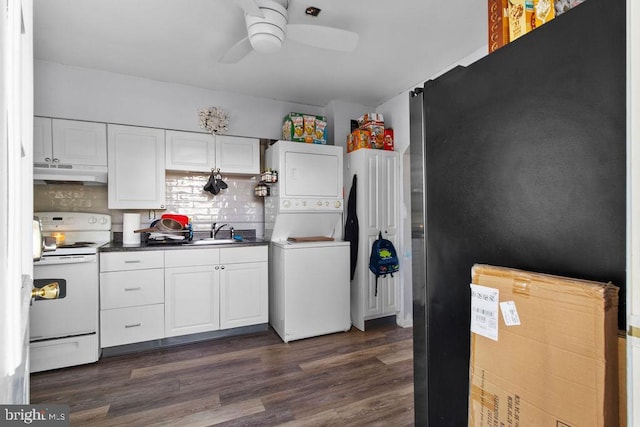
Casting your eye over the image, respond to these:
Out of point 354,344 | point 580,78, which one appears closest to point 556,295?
point 580,78

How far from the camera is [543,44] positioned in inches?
27.5

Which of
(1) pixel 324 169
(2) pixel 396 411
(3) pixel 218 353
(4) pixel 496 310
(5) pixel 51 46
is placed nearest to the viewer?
(4) pixel 496 310

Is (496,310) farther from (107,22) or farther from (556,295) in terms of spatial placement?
(107,22)

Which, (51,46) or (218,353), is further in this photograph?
(218,353)

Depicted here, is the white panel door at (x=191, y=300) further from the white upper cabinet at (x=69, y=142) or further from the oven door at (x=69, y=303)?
the white upper cabinet at (x=69, y=142)

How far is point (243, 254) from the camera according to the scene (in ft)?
10.2

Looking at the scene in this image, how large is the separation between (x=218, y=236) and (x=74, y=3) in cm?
221

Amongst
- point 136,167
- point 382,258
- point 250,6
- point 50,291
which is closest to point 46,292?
point 50,291

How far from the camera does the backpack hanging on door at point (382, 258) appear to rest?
10.7 feet

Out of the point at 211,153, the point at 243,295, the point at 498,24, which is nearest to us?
the point at 498,24

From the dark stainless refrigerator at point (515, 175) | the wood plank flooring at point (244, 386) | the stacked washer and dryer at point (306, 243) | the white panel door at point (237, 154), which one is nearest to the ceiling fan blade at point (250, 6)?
the dark stainless refrigerator at point (515, 175)

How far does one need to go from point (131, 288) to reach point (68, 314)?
0.45 meters

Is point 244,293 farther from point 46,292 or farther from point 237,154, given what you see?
point 46,292
